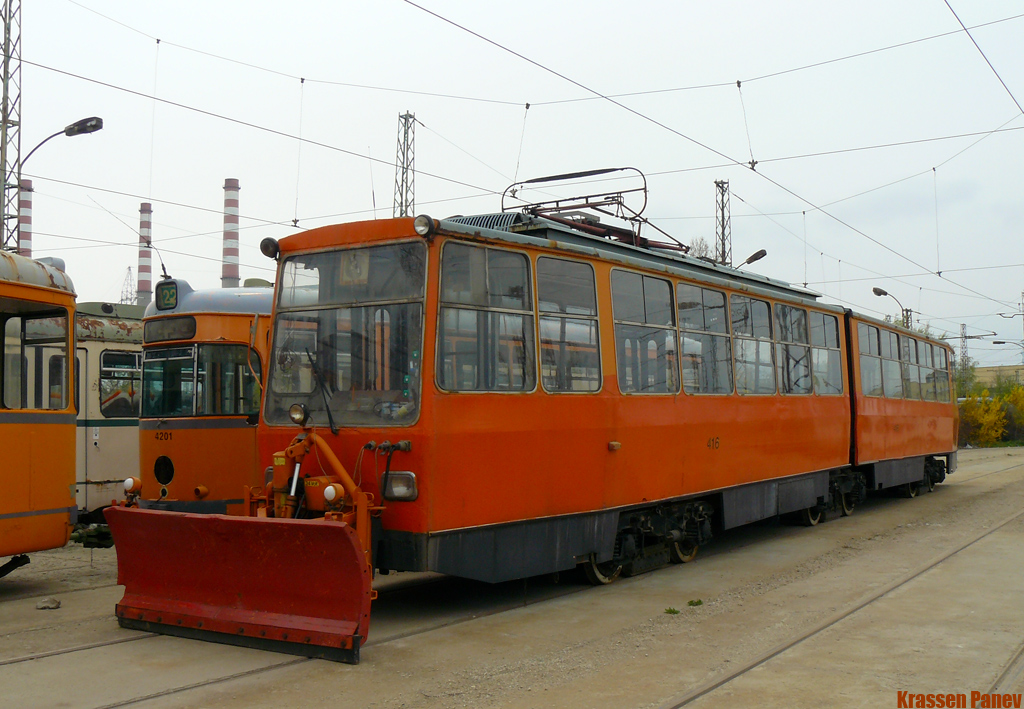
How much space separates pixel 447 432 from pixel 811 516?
8347mm

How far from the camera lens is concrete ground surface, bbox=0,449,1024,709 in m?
5.36

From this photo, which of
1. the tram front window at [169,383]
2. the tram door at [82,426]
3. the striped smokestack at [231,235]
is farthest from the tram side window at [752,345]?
the striped smokestack at [231,235]

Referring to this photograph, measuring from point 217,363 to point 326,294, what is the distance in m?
3.97

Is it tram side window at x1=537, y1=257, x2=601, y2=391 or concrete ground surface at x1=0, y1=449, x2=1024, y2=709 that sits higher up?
tram side window at x1=537, y1=257, x2=601, y2=391

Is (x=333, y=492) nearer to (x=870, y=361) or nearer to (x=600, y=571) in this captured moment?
(x=600, y=571)

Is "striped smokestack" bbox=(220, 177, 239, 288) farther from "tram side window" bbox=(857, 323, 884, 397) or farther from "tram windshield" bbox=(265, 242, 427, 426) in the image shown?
"tram windshield" bbox=(265, 242, 427, 426)

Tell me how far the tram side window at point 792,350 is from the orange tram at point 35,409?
7.97 m

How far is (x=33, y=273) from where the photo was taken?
8703 millimetres

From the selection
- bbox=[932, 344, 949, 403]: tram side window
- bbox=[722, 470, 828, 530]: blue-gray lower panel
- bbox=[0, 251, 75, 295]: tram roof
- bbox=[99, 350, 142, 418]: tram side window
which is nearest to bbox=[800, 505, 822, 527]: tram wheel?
bbox=[722, 470, 828, 530]: blue-gray lower panel

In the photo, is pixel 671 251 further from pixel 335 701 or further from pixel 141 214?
pixel 141 214

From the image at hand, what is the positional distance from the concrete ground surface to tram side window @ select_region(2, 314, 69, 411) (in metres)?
1.79

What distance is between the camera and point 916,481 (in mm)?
17844

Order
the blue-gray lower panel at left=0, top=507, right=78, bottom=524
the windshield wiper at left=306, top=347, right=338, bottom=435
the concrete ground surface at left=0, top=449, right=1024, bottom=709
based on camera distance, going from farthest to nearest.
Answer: the blue-gray lower panel at left=0, top=507, right=78, bottom=524 < the windshield wiper at left=306, top=347, right=338, bottom=435 < the concrete ground surface at left=0, top=449, right=1024, bottom=709

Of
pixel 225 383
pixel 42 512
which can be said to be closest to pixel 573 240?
pixel 225 383
